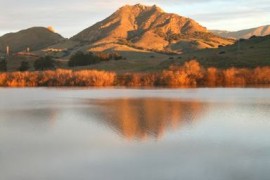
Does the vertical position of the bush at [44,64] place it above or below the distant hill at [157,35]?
below

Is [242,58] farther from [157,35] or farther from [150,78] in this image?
[157,35]

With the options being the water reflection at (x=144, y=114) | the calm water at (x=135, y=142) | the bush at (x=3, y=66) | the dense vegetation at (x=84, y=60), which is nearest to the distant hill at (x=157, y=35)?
the dense vegetation at (x=84, y=60)

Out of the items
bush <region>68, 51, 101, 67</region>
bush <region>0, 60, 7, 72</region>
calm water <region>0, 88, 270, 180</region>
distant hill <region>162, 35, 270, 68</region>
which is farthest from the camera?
bush <region>68, 51, 101, 67</region>

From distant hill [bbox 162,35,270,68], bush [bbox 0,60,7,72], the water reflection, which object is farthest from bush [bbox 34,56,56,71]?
the water reflection

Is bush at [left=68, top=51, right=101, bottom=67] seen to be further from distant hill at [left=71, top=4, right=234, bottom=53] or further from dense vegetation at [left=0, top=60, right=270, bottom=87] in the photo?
distant hill at [left=71, top=4, right=234, bottom=53]

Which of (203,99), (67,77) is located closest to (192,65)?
(67,77)

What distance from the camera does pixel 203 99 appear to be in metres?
25.8

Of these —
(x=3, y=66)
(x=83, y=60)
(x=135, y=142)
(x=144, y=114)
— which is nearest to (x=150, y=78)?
(x=144, y=114)

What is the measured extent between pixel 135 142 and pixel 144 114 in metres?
6.29

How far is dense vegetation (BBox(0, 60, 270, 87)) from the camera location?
1630 inches

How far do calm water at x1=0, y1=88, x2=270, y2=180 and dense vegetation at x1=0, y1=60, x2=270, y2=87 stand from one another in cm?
1924

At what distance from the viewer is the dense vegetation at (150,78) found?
136 feet

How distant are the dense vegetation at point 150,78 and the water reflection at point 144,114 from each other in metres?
15.6

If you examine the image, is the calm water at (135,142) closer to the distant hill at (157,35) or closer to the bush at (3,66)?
the bush at (3,66)
